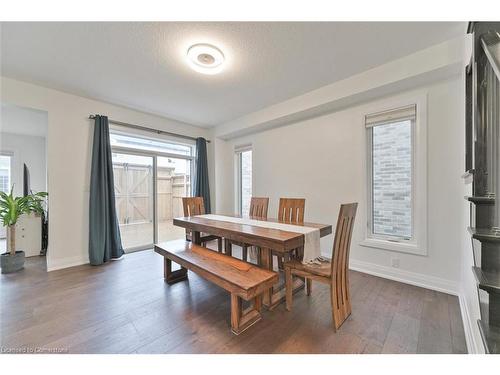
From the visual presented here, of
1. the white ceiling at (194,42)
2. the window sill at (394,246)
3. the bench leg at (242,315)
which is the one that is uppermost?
the white ceiling at (194,42)

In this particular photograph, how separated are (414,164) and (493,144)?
112 centimetres

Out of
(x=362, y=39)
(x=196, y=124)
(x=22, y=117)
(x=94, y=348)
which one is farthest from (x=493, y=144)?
(x=22, y=117)

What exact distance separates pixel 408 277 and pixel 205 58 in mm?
3305

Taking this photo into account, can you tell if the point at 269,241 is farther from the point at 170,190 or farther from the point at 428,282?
the point at 170,190

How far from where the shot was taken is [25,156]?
480cm

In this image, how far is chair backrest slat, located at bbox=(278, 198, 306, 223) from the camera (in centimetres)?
260

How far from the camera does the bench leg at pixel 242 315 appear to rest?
5.18 ft

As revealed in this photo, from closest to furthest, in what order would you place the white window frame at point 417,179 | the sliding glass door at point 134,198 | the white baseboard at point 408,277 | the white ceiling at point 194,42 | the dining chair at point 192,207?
1. the white ceiling at point 194,42
2. the white baseboard at point 408,277
3. the white window frame at point 417,179
4. the dining chair at point 192,207
5. the sliding glass door at point 134,198

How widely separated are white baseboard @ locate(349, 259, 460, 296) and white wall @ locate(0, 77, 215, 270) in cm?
403

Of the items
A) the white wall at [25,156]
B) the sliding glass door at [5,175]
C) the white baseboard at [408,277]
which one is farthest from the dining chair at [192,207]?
the sliding glass door at [5,175]

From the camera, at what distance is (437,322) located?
1681 millimetres

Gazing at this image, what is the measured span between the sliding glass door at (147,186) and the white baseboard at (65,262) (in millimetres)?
666

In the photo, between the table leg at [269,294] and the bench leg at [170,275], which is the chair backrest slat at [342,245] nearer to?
the table leg at [269,294]

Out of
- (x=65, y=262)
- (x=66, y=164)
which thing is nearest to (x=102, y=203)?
(x=66, y=164)
